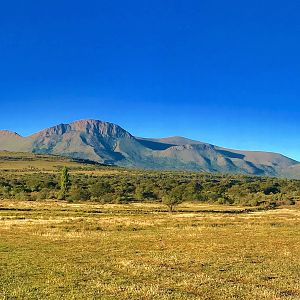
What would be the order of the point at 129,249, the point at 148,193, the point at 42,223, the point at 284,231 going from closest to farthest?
the point at 129,249 → the point at 284,231 → the point at 42,223 → the point at 148,193

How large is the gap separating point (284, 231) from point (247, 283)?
27.8 meters

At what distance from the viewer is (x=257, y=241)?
38281 millimetres

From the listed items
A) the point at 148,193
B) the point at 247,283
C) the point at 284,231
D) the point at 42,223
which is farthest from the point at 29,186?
the point at 247,283

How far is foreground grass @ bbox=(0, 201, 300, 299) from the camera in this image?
753 inches

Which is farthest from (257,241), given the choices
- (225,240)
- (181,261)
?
(181,261)

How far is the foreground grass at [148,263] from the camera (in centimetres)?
1912

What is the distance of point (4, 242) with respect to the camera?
3562 cm

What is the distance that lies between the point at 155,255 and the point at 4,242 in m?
13.2

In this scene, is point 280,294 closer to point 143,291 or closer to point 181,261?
point 143,291

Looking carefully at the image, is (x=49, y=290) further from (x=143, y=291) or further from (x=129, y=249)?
(x=129, y=249)

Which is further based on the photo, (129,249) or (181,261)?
(129,249)

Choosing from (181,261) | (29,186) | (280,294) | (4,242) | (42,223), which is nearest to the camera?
(280,294)

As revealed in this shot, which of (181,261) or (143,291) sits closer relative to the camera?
(143,291)

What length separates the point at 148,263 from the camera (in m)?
26.6
